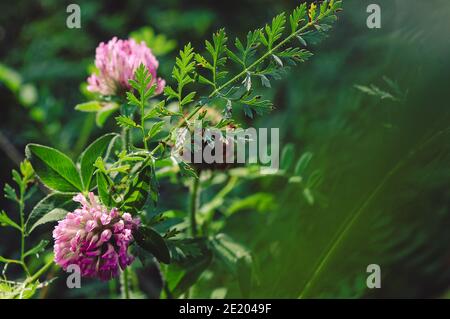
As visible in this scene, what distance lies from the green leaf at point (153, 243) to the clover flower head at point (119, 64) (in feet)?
0.67

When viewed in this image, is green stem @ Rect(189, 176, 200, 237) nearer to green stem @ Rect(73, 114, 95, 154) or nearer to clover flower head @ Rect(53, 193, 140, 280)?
clover flower head @ Rect(53, 193, 140, 280)

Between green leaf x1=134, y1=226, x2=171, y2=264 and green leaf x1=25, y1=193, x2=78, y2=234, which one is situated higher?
green leaf x1=25, y1=193, x2=78, y2=234

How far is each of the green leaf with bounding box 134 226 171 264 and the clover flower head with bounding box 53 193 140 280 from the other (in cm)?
2

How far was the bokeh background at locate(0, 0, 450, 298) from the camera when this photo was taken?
85cm

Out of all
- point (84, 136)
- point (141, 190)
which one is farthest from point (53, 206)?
point (84, 136)

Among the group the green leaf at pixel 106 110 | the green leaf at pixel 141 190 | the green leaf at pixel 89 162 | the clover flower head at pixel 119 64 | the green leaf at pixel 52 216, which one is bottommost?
the green leaf at pixel 52 216

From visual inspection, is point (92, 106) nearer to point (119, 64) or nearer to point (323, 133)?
point (119, 64)

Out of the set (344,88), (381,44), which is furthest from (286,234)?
(381,44)

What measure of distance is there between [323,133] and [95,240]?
0.73 m

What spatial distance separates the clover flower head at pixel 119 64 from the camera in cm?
77

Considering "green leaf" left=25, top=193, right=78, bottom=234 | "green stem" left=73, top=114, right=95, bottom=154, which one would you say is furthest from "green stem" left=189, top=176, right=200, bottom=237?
"green stem" left=73, top=114, right=95, bottom=154

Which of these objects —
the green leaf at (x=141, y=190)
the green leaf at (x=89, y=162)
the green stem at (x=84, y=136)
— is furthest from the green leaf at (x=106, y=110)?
the green stem at (x=84, y=136)

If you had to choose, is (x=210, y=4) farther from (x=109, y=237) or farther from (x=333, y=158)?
(x=109, y=237)

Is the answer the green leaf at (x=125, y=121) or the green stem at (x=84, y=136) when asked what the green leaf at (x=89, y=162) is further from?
the green stem at (x=84, y=136)
